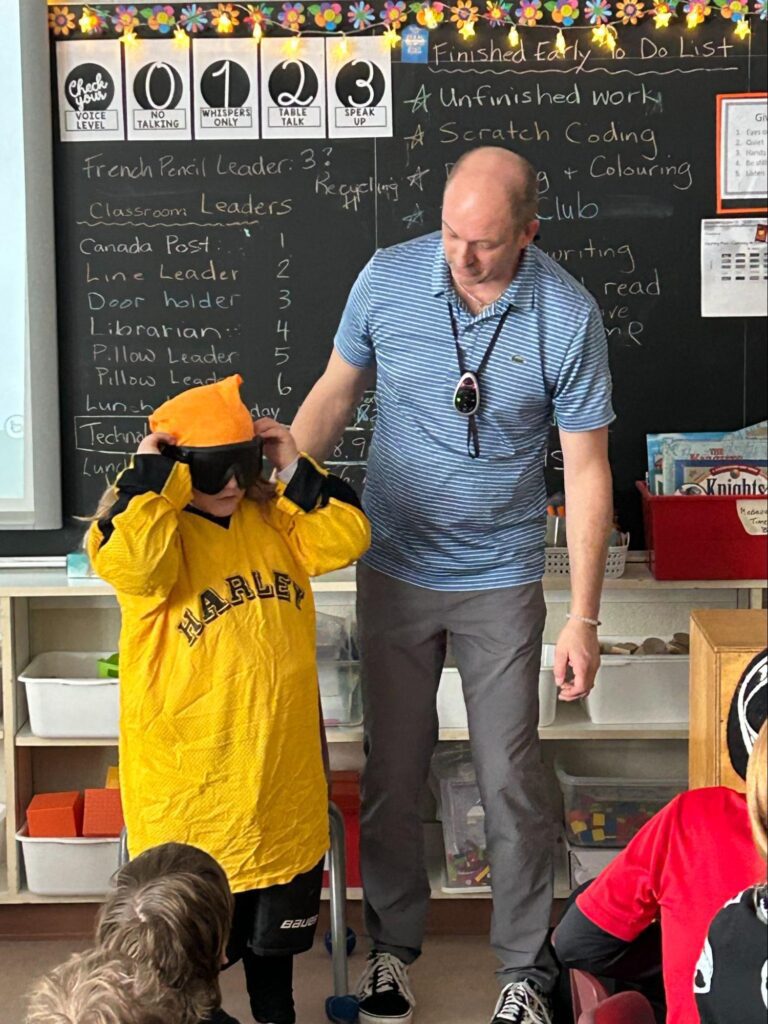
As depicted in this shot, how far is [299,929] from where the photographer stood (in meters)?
2.45

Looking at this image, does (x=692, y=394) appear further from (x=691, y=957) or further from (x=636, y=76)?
(x=691, y=957)

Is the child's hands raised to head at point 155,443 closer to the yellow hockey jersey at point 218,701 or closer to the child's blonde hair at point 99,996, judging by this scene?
the yellow hockey jersey at point 218,701

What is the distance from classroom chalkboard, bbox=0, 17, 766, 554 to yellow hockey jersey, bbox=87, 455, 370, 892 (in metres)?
1.09

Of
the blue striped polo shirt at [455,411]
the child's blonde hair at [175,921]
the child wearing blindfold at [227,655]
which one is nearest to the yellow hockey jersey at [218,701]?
the child wearing blindfold at [227,655]

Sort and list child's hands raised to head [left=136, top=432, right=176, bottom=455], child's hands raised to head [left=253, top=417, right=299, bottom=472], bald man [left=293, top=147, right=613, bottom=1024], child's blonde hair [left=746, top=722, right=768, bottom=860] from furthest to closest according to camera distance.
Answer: bald man [left=293, top=147, right=613, bottom=1024]
child's hands raised to head [left=253, top=417, right=299, bottom=472]
child's hands raised to head [left=136, top=432, right=176, bottom=455]
child's blonde hair [left=746, top=722, right=768, bottom=860]

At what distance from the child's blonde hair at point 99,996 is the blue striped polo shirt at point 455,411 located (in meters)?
1.18

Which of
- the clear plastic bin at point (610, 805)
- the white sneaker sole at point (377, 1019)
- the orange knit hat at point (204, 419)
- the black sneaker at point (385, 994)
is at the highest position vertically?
the orange knit hat at point (204, 419)

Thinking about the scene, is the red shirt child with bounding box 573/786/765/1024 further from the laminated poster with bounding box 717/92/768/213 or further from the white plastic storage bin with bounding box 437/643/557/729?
the laminated poster with bounding box 717/92/768/213

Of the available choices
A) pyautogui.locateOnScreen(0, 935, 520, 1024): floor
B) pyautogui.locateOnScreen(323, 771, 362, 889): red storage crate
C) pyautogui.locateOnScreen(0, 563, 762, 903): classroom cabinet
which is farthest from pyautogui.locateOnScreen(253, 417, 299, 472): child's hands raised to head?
pyautogui.locateOnScreen(0, 935, 520, 1024): floor

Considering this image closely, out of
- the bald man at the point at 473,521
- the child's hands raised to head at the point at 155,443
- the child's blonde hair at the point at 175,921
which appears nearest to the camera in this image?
the child's blonde hair at the point at 175,921

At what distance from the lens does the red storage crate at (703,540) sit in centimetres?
317

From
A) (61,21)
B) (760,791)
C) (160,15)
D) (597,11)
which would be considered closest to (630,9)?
(597,11)

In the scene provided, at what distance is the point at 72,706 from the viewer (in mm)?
3182

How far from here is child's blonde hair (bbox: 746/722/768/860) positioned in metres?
1.21
